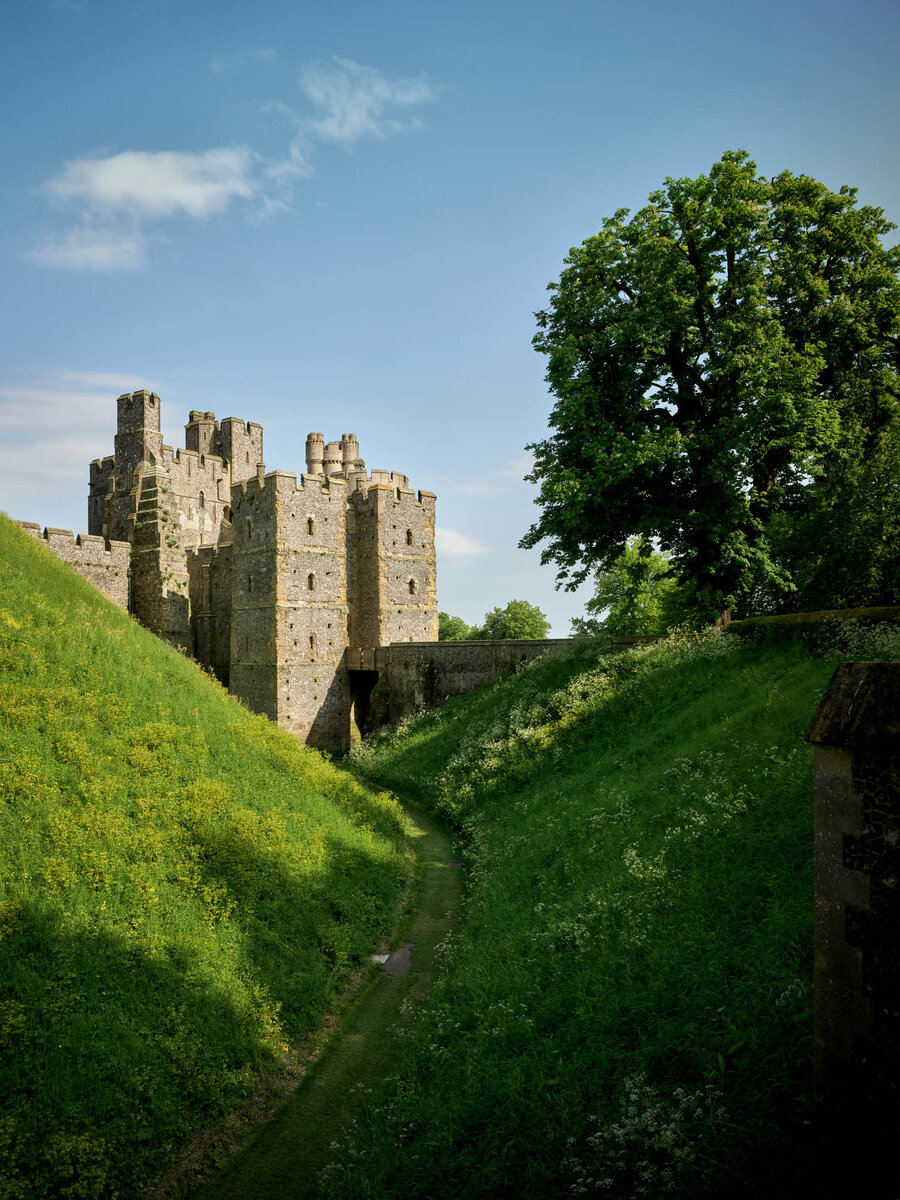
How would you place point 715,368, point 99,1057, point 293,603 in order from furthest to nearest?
point 293,603 → point 715,368 → point 99,1057

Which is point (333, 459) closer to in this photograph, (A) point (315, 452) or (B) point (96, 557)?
(A) point (315, 452)

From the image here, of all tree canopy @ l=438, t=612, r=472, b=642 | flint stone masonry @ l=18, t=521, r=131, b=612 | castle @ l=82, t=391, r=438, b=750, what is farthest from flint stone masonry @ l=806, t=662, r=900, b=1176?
tree canopy @ l=438, t=612, r=472, b=642

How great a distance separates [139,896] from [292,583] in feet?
77.7

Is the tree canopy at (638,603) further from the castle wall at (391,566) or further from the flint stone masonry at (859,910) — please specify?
the flint stone masonry at (859,910)

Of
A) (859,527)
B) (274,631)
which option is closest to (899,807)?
(859,527)

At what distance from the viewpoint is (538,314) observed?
968 inches

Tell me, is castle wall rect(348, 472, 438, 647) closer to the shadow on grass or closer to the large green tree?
the large green tree

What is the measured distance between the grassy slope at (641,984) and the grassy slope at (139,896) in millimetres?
2472

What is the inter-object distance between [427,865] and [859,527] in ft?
51.7

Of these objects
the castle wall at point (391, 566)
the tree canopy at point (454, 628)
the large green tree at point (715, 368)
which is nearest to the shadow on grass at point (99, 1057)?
the large green tree at point (715, 368)

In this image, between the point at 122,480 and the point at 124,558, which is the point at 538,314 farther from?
the point at 122,480

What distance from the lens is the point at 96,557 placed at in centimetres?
3109

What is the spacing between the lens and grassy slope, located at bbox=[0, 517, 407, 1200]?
898 centimetres

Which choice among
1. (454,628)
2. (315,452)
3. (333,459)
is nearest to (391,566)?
(333,459)
